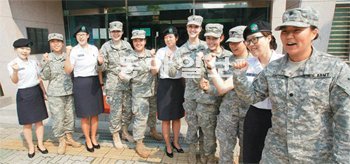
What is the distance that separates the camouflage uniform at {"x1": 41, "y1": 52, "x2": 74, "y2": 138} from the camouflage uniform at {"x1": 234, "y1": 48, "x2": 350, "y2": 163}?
9.34 ft

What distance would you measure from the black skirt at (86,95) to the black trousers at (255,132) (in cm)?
229

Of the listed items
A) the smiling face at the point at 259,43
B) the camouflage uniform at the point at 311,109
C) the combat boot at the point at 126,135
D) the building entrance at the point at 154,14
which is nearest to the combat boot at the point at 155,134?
the combat boot at the point at 126,135

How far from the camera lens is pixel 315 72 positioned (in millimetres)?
1424

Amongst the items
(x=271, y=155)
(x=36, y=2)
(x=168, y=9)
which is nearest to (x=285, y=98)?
(x=271, y=155)

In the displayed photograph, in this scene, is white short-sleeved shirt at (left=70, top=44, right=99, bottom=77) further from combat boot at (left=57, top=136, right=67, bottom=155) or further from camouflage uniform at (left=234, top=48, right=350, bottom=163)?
camouflage uniform at (left=234, top=48, right=350, bottom=163)

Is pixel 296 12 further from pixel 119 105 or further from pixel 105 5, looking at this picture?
pixel 105 5

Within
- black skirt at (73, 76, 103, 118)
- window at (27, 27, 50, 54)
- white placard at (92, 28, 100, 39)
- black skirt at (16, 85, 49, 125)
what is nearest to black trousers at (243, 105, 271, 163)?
black skirt at (73, 76, 103, 118)

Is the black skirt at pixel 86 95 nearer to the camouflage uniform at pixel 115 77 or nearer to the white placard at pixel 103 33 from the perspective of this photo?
the camouflage uniform at pixel 115 77

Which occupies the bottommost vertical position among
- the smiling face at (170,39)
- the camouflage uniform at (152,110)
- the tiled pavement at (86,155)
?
the tiled pavement at (86,155)

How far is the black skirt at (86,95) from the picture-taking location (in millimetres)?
3543

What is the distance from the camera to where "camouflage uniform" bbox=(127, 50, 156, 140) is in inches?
135

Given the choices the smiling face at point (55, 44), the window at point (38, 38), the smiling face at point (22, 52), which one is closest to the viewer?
the smiling face at point (22, 52)

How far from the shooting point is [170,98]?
3.38 metres

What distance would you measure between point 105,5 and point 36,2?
205 cm
